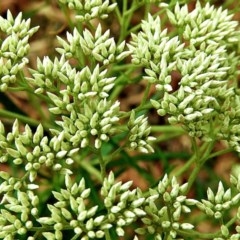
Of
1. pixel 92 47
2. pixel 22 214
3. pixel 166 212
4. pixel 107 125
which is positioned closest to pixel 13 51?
pixel 92 47

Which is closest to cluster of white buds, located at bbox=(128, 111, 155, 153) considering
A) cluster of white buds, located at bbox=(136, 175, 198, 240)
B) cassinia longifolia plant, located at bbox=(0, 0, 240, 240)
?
cassinia longifolia plant, located at bbox=(0, 0, 240, 240)

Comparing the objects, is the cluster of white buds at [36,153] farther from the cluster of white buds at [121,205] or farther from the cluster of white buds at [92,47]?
the cluster of white buds at [92,47]

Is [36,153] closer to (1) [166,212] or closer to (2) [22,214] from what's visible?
(2) [22,214]

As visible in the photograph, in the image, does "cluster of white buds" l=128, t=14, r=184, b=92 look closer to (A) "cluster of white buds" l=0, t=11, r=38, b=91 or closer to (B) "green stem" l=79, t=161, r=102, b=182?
(A) "cluster of white buds" l=0, t=11, r=38, b=91

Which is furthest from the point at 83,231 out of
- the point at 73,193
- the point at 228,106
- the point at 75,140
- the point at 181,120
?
the point at 228,106

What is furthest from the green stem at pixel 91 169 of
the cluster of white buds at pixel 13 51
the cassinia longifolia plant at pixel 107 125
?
the cluster of white buds at pixel 13 51
